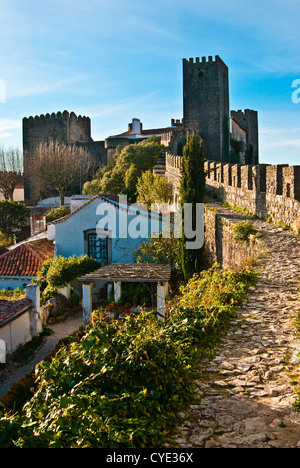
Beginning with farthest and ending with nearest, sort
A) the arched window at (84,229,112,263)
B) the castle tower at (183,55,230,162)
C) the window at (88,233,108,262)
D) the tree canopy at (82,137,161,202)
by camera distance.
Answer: the castle tower at (183,55,230,162) → the tree canopy at (82,137,161,202) → the window at (88,233,108,262) → the arched window at (84,229,112,263)

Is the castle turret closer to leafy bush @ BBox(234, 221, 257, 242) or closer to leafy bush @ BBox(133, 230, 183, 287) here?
leafy bush @ BBox(133, 230, 183, 287)

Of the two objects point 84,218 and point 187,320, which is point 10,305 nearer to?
point 84,218

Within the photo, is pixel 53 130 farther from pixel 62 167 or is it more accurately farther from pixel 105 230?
pixel 105 230

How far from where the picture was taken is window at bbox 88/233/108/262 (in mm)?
20484

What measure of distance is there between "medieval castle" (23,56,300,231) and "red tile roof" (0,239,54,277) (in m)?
7.48

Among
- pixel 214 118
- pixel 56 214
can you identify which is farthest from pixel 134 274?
pixel 214 118

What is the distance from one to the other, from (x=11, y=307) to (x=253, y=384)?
11107mm

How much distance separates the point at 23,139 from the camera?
190 ft

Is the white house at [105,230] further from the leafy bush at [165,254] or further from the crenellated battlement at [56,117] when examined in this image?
the crenellated battlement at [56,117]

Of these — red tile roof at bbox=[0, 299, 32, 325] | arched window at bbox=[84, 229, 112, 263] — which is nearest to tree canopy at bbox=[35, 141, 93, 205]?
arched window at bbox=[84, 229, 112, 263]

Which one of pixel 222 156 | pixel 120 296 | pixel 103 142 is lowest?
pixel 120 296

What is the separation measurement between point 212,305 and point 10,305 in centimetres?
967

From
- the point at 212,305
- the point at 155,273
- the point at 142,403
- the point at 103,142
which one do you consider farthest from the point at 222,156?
the point at 142,403

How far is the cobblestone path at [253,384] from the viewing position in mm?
3420
